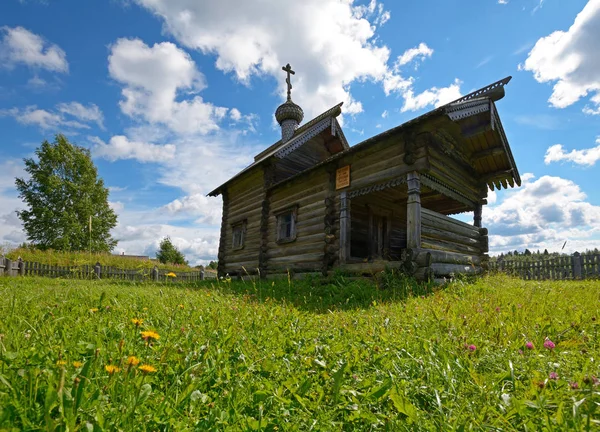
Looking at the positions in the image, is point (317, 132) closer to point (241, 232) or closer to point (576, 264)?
point (241, 232)

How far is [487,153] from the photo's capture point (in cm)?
1020

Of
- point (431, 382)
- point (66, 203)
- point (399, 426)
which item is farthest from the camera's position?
point (66, 203)

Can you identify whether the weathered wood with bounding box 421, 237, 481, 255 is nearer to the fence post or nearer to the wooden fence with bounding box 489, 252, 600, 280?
the wooden fence with bounding box 489, 252, 600, 280

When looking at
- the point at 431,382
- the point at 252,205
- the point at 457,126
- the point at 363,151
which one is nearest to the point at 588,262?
the point at 457,126

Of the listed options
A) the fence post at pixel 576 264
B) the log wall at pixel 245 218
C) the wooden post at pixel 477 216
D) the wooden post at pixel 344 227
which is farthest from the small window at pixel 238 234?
the fence post at pixel 576 264

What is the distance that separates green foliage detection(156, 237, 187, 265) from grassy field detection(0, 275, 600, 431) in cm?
3615

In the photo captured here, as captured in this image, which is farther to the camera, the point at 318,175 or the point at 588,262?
the point at 588,262

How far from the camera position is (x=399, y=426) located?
166 centimetres

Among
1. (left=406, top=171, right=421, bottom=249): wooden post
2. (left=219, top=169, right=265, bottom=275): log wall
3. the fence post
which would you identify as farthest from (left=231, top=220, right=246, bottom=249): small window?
the fence post

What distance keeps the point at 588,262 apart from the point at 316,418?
65.1ft

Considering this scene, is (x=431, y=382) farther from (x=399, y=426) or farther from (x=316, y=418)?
(x=316, y=418)

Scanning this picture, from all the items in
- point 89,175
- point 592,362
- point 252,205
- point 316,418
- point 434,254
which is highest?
point 89,175

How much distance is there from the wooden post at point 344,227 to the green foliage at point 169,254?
32.1 m

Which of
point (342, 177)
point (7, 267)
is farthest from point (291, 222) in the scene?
point (7, 267)
